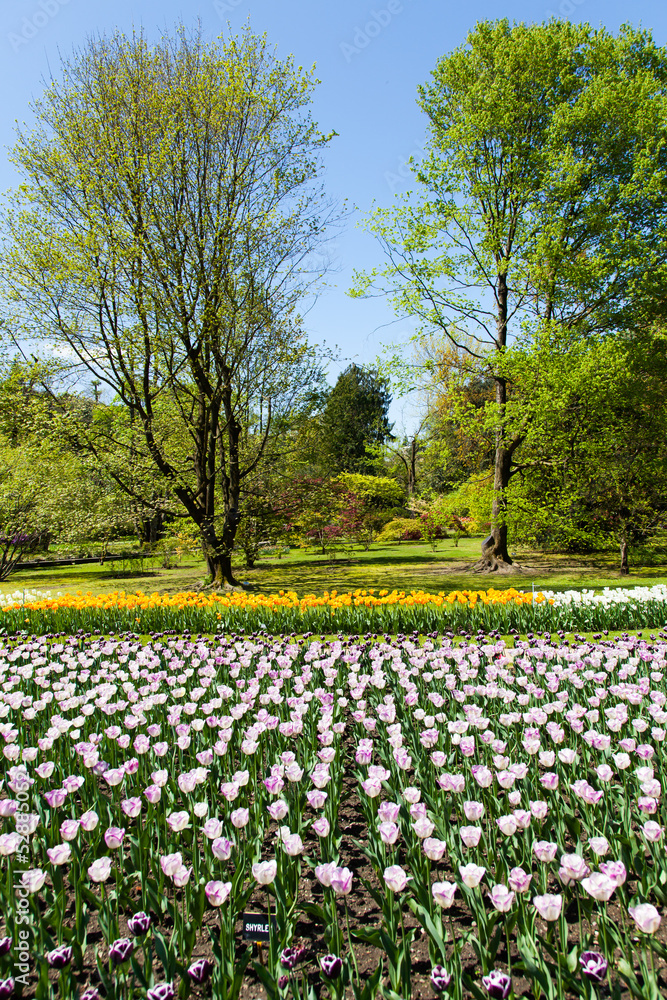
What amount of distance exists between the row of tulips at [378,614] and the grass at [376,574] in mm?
3791

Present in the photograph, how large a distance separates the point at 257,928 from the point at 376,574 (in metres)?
13.2

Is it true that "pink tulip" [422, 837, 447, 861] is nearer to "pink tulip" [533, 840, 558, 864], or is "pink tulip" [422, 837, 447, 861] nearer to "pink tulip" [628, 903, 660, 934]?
"pink tulip" [533, 840, 558, 864]

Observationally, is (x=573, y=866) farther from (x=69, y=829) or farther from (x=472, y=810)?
(x=69, y=829)

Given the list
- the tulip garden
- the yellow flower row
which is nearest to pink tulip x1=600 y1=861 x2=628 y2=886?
the tulip garden

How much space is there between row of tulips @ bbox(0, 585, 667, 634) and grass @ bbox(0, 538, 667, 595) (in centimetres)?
379

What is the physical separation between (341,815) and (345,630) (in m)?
3.53

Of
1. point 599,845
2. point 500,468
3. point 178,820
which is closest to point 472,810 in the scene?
point 599,845

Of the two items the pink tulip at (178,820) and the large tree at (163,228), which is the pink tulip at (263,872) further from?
the large tree at (163,228)

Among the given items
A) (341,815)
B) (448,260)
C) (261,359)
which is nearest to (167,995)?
(341,815)

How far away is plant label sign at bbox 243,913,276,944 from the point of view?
1.71 m

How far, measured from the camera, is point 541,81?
13625 millimetres

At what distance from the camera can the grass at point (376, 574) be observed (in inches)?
486

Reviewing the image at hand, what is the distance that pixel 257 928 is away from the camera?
173 centimetres

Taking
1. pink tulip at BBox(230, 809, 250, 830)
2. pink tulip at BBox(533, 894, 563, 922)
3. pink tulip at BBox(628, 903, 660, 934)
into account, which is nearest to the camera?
pink tulip at BBox(628, 903, 660, 934)
